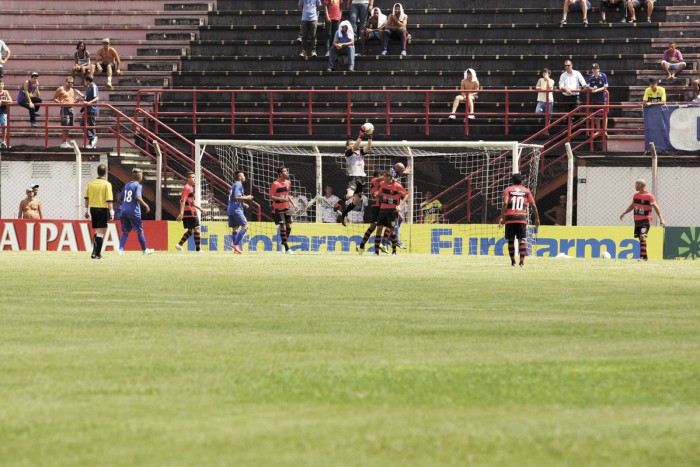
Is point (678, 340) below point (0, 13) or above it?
below

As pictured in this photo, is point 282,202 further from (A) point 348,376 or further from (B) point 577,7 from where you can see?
(A) point 348,376

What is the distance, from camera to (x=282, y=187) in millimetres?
29438

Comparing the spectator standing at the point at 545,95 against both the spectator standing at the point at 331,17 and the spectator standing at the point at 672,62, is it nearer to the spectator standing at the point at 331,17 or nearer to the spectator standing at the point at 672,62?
the spectator standing at the point at 672,62

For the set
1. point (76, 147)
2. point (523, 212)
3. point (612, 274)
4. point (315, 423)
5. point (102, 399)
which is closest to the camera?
point (315, 423)

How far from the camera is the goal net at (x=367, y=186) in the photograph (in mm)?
32438

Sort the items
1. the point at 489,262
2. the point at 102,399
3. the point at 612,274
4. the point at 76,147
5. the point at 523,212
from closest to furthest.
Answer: the point at 102,399 < the point at 612,274 < the point at 523,212 < the point at 489,262 < the point at 76,147

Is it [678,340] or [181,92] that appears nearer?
[678,340]

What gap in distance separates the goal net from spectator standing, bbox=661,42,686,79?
16.2 feet

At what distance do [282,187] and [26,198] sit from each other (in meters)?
8.26

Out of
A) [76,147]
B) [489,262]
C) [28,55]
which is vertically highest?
[28,55]

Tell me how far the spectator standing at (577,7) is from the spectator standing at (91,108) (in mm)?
13260

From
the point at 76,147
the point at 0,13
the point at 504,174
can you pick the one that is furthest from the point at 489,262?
the point at 0,13

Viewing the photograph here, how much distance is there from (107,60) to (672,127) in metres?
16.4

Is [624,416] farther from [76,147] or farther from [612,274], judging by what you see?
[76,147]
